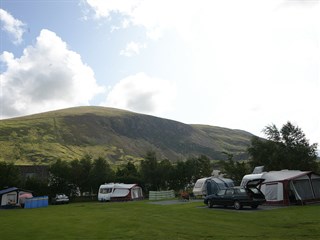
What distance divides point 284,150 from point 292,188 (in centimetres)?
2059

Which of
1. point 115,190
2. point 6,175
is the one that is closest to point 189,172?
point 115,190

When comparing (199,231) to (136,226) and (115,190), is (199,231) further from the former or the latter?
(115,190)

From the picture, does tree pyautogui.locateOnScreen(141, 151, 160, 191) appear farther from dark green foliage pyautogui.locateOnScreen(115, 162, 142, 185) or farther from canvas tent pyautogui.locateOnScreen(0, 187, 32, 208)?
canvas tent pyautogui.locateOnScreen(0, 187, 32, 208)

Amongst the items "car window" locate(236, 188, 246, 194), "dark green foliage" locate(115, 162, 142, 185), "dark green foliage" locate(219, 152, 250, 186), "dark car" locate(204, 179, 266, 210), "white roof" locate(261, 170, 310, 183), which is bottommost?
"dark car" locate(204, 179, 266, 210)

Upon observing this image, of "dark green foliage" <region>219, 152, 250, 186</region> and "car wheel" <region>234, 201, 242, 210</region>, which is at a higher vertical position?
"dark green foliage" <region>219, 152, 250, 186</region>

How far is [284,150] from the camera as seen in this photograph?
153ft

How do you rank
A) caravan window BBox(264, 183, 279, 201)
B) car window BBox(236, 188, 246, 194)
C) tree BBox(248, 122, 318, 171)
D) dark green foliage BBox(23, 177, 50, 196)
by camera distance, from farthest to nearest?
1. dark green foliage BBox(23, 177, 50, 196)
2. tree BBox(248, 122, 318, 171)
3. caravan window BBox(264, 183, 279, 201)
4. car window BBox(236, 188, 246, 194)

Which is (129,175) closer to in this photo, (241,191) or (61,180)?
(61,180)

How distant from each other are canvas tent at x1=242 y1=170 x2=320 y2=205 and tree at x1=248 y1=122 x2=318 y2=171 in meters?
17.5

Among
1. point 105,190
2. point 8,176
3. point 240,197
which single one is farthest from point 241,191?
point 8,176

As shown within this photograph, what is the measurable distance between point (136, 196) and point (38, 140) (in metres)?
107

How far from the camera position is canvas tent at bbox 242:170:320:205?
26984mm

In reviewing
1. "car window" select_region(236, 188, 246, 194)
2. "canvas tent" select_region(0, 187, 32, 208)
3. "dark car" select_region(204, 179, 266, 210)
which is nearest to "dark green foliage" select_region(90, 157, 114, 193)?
"canvas tent" select_region(0, 187, 32, 208)

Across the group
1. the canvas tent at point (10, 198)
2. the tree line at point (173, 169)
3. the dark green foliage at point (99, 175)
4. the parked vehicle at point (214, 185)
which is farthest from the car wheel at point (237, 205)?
the dark green foliage at point (99, 175)
